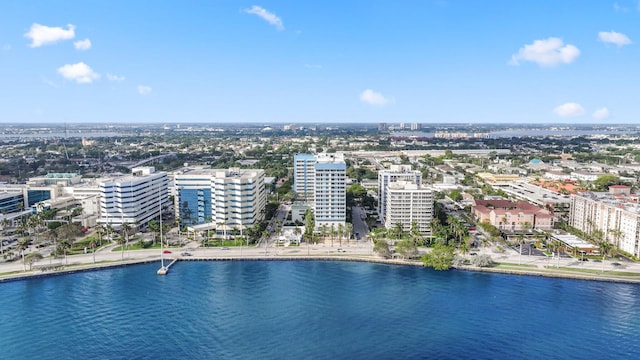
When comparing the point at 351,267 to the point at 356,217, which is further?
the point at 356,217

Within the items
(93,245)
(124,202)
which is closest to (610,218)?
(124,202)

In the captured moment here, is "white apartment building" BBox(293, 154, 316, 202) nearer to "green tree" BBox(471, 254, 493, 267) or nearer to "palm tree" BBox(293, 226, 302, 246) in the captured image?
"palm tree" BBox(293, 226, 302, 246)

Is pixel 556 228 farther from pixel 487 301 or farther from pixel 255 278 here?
pixel 255 278

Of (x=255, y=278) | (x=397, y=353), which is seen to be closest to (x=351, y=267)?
(x=255, y=278)

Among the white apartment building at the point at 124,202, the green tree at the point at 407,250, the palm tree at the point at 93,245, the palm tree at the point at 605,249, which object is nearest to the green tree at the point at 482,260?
the green tree at the point at 407,250

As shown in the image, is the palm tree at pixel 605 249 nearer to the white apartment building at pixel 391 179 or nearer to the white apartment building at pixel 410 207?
the white apartment building at pixel 410 207

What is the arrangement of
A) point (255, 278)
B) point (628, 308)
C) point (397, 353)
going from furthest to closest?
point (255, 278), point (628, 308), point (397, 353)

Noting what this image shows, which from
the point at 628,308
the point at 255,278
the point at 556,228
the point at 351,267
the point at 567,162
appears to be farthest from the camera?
the point at 567,162
